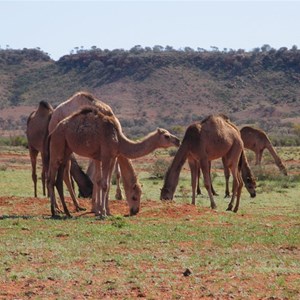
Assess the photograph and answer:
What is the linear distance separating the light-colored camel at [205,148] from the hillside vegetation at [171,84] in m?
62.7

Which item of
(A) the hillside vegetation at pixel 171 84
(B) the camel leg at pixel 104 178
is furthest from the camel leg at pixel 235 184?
(A) the hillside vegetation at pixel 171 84

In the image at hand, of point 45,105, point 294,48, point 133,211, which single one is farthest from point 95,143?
point 294,48

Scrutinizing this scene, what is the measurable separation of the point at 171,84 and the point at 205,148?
77.0m

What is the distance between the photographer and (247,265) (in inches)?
430

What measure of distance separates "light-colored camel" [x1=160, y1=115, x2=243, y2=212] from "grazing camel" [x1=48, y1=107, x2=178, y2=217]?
2.58 meters

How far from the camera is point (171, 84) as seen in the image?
95.2 meters

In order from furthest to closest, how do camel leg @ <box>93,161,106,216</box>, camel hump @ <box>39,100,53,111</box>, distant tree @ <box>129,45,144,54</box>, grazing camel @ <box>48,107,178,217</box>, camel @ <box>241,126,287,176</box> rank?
distant tree @ <box>129,45,144,54</box> → camel @ <box>241,126,287,176</box> → camel hump @ <box>39,100,53,111</box> → camel leg @ <box>93,161,106,216</box> → grazing camel @ <box>48,107,178,217</box>

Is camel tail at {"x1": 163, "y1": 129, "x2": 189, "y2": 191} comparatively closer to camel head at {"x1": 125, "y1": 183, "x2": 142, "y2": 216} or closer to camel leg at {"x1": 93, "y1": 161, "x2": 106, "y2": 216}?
camel head at {"x1": 125, "y1": 183, "x2": 142, "y2": 216}

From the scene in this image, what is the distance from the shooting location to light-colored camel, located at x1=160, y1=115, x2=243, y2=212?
60.8ft

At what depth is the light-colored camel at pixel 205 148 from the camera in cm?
1855

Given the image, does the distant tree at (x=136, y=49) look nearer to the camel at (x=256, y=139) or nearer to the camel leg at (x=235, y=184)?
the camel at (x=256, y=139)

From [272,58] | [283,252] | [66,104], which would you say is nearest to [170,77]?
[272,58]

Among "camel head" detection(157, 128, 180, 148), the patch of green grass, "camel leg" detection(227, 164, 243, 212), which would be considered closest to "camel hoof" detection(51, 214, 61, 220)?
the patch of green grass

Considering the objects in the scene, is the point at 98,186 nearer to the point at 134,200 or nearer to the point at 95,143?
the point at 134,200
